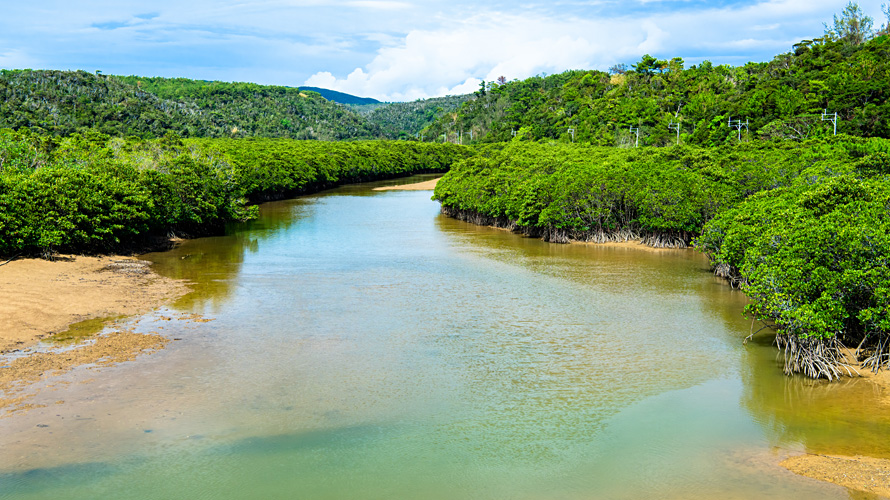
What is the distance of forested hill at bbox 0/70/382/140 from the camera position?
9956cm

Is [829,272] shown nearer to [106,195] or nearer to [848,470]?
[848,470]

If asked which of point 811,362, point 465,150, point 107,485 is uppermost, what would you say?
point 465,150

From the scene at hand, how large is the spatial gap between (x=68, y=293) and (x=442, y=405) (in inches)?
590

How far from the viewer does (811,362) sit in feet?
51.6

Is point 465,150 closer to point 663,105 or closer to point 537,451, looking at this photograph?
point 663,105

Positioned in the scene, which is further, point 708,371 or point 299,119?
point 299,119

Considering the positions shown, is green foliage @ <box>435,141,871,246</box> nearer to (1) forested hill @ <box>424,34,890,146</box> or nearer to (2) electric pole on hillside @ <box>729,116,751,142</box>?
(1) forested hill @ <box>424,34,890,146</box>

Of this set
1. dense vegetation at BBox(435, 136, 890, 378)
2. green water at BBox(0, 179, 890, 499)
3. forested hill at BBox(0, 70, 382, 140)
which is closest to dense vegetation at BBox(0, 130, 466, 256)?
green water at BBox(0, 179, 890, 499)

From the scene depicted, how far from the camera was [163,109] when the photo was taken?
417 feet

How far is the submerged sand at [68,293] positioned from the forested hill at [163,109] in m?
65.1

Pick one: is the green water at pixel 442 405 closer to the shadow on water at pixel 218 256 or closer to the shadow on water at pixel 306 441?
the shadow on water at pixel 306 441

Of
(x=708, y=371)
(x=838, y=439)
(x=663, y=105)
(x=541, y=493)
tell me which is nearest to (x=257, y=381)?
(x=541, y=493)

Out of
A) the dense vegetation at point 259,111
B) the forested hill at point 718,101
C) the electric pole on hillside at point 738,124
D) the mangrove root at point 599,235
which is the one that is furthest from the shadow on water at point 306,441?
the dense vegetation at point 259,111

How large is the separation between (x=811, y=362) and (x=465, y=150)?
109 m
